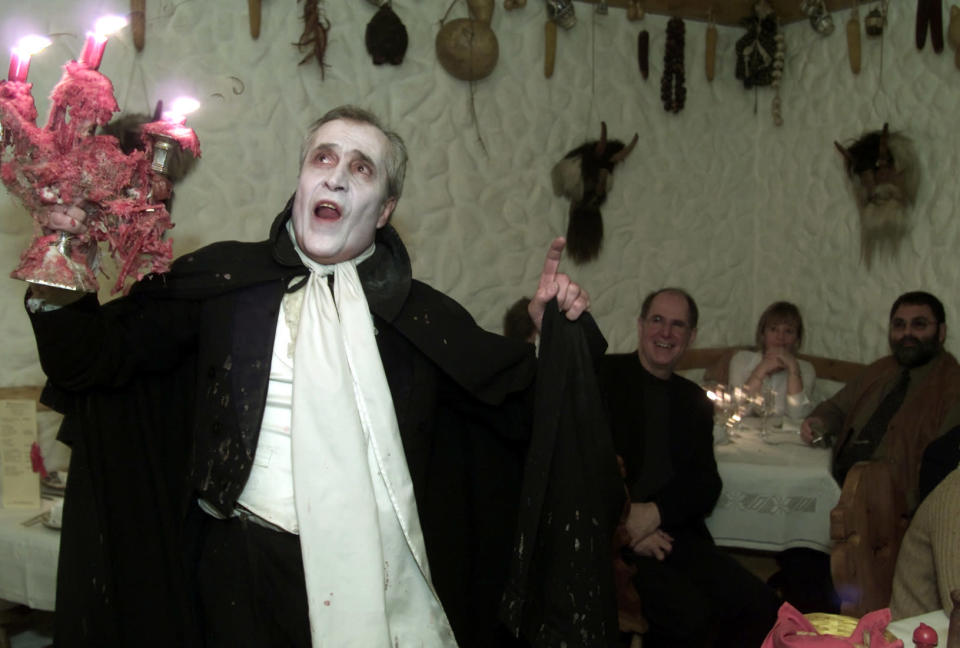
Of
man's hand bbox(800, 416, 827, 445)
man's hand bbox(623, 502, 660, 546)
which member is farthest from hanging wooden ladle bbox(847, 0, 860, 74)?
man's hand bbox(623, 502, 660, 546)

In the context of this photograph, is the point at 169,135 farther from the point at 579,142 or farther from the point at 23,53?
the point at 579,142

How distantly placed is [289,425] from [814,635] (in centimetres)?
99

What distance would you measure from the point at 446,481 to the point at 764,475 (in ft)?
4.93

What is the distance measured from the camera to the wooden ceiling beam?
4457 millimetres

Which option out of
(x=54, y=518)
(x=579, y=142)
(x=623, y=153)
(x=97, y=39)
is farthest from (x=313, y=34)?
(x=97, y=39)

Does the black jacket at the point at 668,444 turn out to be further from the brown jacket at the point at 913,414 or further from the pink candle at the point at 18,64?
the pink candle at the point at 18,64

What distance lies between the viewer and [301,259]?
74.4 inches

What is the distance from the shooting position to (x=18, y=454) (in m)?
2.69

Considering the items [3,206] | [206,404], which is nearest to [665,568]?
[206,404]

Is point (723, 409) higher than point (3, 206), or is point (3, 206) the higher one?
point (3, 206)

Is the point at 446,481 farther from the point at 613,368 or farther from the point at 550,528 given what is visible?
the point at 613,368

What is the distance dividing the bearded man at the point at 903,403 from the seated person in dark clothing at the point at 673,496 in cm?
64

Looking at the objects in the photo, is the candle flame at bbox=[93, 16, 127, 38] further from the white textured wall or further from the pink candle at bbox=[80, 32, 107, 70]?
the white textured wall

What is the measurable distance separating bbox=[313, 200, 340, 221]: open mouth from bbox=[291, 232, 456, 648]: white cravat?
3.7 inches
